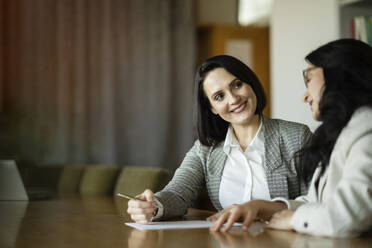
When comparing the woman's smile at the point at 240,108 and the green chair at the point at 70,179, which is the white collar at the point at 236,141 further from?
the green chair at the point at 70,179

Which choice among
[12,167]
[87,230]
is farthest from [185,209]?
[12,167]

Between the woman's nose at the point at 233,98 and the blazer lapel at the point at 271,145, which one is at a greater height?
the woman's nose at the point at 233,98

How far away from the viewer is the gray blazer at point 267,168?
186cm

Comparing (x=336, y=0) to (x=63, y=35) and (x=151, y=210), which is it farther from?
(x=63, y=35)

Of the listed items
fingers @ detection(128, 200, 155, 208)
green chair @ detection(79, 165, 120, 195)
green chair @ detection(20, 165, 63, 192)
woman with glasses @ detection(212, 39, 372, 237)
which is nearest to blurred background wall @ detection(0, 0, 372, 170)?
green chair @ detection(20, 165, 63, 192)

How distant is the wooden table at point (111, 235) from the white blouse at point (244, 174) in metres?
0.13

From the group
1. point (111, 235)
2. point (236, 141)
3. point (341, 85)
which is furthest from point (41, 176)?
point (341, 85)

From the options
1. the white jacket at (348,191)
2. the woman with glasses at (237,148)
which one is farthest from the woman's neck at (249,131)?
the white jacket at (348,191)

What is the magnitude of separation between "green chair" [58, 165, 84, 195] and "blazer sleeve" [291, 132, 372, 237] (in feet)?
8.37

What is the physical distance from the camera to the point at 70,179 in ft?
12.1

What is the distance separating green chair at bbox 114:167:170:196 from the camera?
2.49m

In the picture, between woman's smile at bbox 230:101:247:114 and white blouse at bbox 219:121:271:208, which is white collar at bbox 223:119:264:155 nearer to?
white blouse at bbox 219:121:271:208

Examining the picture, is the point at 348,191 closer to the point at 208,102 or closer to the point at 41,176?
the point at 208,102

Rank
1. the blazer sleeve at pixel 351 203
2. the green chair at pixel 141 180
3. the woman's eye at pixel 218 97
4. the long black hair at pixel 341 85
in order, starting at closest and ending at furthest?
the blazer sleeve at pixel 351 203
the long black hair at pixel 341 85
the woman's eye at pixel 218 97
the green chair at pixel 141 180
